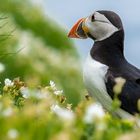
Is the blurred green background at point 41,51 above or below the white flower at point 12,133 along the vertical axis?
below

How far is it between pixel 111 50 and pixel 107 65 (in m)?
0.36

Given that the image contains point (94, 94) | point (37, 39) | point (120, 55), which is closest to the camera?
point (94, 94)

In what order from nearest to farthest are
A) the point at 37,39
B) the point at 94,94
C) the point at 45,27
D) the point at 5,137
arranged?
1. the point at 5,137
2. the point at 94,94
3. the point at 37,39
4. the point at 45,27

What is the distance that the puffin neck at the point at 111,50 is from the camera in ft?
21.4

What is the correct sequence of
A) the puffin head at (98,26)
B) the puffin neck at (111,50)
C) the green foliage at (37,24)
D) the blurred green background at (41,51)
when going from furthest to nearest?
the green foliage at (37,24) → the blurred green background at (41,51) → the puffin head at (98,26) → the puffin neck at (111,50)

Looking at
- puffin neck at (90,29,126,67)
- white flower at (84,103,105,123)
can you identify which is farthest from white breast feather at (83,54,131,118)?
white flower at (84,103,105,123)

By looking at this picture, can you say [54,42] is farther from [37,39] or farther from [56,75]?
[56,75]

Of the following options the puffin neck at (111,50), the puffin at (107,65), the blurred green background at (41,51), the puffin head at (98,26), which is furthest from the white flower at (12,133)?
the blurred green background at (41,51)

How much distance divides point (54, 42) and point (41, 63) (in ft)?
8.48

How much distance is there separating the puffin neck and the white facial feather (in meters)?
0.05

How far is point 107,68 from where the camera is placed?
6.34 meters

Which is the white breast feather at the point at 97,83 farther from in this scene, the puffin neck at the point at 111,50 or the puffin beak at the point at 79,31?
the puffin beak at the point at 79,31

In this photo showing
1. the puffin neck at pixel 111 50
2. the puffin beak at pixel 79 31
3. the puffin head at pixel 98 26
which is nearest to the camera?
the puffin neck at pixel 111 50

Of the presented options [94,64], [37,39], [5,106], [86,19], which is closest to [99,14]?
[86,19]
